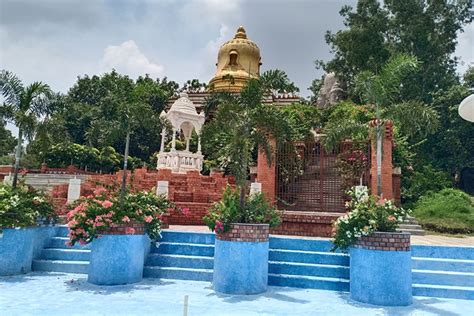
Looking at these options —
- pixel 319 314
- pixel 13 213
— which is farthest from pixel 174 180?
pixel 319 314

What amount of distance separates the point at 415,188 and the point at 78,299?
14850mm

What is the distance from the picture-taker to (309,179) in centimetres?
1226

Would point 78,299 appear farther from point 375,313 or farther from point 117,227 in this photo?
point 375,313

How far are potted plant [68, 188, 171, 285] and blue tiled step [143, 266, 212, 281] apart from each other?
321 mm

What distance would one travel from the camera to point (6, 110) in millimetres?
10031

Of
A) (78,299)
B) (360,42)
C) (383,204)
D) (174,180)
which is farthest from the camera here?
(360,42)

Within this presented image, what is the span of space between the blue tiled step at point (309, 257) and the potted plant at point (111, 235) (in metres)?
2.67

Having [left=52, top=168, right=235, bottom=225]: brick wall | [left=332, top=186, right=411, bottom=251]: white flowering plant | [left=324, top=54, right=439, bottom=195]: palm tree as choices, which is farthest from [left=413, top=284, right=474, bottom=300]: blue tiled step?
[left=52, top=168, right=235, bottom=225]: brick wall

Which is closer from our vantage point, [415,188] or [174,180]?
[174,180]

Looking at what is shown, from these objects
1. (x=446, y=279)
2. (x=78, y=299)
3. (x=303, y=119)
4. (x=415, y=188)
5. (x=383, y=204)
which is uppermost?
(x=303, y=119)

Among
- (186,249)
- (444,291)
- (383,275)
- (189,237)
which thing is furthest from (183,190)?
(444,291)

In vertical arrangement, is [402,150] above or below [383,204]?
above

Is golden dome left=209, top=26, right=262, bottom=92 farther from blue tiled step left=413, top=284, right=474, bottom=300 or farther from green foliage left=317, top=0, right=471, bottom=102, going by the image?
blue tiled step left=413, top=284, right=474, bottom=300

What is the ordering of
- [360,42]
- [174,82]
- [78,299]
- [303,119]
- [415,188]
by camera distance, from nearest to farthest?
[78,299]
[415,188]
[303,119]
[360,42]
[174,82]
